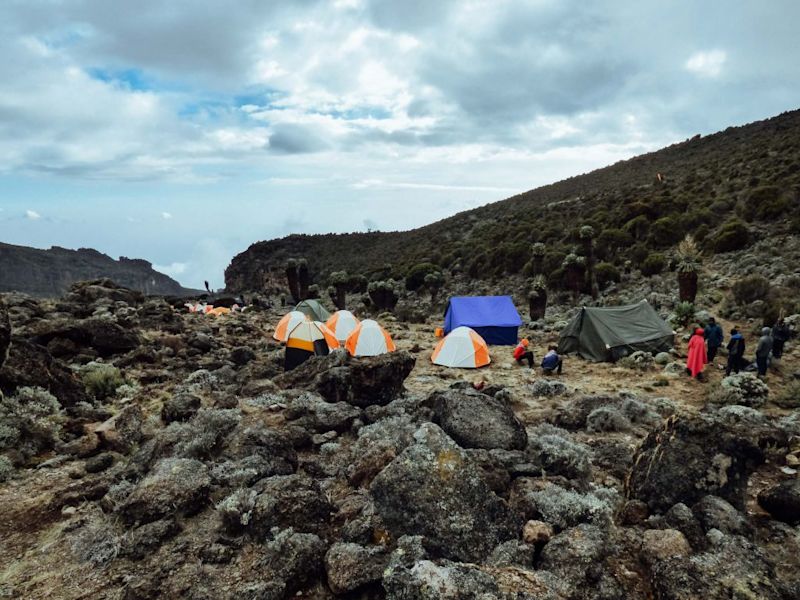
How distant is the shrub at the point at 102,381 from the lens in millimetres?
9703

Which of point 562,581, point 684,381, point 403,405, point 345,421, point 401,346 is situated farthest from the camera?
point 401,346

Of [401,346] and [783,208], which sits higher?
[783,208]

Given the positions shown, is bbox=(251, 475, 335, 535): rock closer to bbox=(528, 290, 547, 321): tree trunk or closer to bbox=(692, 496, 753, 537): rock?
bbox=(692, 496, 753, 537): rock

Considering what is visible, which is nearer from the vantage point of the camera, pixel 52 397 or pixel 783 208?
pixel 52 397

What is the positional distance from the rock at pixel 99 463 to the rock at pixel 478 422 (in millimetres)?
4919

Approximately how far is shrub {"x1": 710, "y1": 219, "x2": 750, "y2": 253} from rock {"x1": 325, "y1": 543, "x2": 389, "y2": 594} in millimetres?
25907

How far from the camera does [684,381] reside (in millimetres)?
12234

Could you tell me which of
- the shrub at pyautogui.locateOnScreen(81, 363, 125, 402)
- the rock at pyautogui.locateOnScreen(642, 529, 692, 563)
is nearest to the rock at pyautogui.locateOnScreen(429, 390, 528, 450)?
the rock at pyautogui.locateOnScreen(642, 529, 692, 563)

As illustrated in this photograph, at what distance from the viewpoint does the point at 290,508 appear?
4.81 meters

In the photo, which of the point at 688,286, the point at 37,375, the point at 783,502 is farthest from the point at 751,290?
the point at 37,375

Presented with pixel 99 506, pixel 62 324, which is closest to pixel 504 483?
pixel 99 506

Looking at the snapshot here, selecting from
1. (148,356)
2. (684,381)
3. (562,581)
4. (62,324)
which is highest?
(62,324)

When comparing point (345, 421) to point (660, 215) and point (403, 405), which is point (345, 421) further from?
point (660, 215)

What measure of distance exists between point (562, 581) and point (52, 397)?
8851mm
